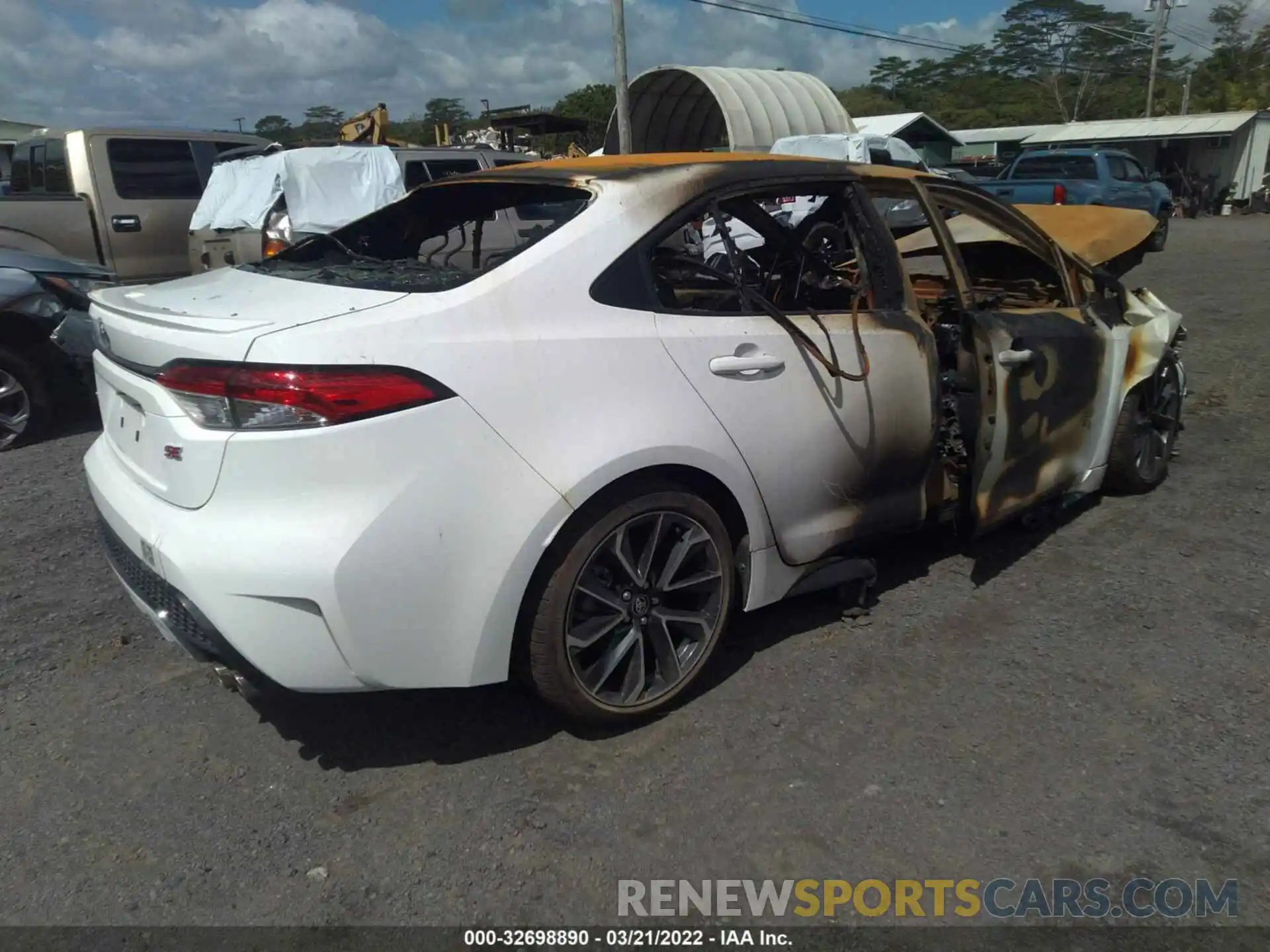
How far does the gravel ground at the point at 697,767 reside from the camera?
2432mm

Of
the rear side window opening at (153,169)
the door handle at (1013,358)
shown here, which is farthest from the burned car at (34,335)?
the door handle at (1013,358)

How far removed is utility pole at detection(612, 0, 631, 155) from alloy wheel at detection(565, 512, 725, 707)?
1538 centimetres

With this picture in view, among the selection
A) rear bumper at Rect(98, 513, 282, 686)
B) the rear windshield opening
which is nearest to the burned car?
the rear windshield opening

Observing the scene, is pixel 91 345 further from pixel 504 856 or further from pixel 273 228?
pixel 504 856

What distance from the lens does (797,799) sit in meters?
2.69

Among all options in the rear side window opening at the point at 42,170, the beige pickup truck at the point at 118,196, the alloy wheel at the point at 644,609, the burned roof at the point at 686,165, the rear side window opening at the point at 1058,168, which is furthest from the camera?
the rear side window opening at the point at 1058,168

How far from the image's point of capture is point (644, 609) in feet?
9.78

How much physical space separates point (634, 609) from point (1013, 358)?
181cm

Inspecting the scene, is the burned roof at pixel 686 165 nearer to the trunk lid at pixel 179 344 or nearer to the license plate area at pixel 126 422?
the trunk lid at pixel 179 344

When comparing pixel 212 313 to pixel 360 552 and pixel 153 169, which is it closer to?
pixel 360 552

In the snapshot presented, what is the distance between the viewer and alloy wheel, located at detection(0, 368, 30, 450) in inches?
237

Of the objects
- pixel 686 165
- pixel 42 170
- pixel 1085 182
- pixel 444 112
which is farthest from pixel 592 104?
pixel 686 165

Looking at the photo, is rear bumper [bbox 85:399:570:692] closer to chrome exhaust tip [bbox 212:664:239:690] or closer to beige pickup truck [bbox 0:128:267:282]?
chrome exhaust tip [bbox 212:664:239:690]

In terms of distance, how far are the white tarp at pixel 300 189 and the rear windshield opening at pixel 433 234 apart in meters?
5.20
